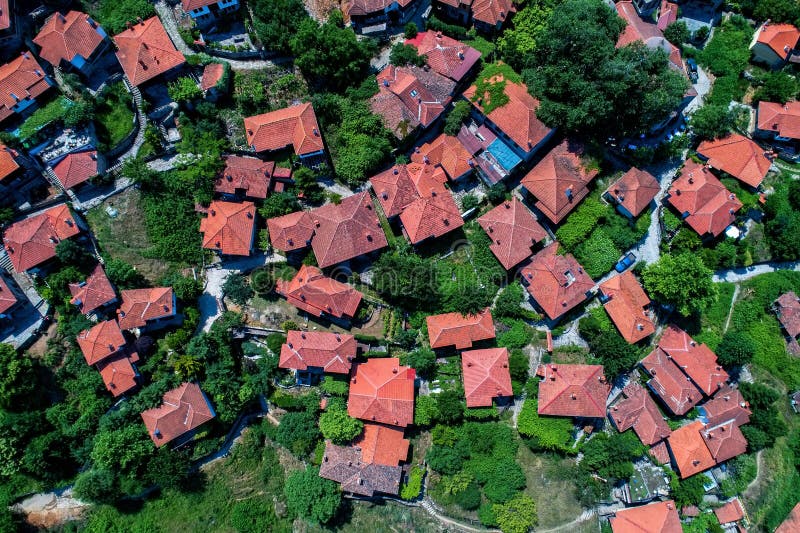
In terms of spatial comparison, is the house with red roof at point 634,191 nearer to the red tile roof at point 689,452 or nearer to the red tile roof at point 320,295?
the red tile roof at point 689,452

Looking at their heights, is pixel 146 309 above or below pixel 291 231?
below

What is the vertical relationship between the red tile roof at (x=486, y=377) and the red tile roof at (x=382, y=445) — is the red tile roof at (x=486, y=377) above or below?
above

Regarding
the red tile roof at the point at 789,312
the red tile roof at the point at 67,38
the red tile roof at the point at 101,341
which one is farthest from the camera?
the red tile roof at the point at 789,312

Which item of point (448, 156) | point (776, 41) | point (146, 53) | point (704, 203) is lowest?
point (704, 203)

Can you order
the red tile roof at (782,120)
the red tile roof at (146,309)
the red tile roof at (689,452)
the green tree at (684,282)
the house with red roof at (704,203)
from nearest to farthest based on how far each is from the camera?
the green tree at (684,282) < the red tile roof at (146,309) < the red tile roof at (689,452) < the house with red roof at (704,203) < the red tile roof at (782,120)

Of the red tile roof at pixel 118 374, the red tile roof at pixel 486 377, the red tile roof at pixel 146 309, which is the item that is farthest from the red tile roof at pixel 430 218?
the red tile roof at pixel 118 374

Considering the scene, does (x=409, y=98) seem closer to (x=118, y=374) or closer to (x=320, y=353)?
(x=320, y=353)

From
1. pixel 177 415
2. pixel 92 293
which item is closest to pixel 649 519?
pixel 177 415

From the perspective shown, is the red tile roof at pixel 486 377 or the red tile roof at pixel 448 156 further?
the red tile roof at pixel 448 156
